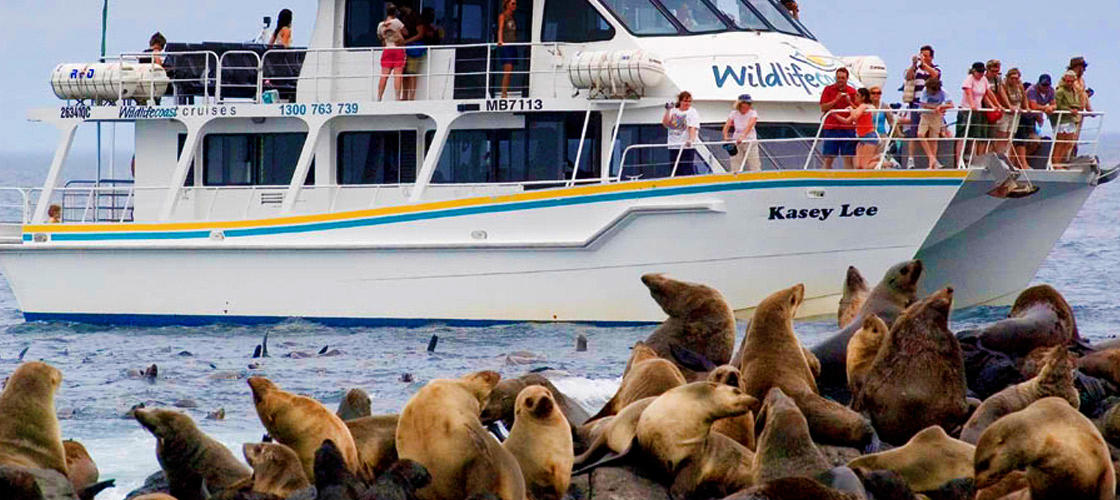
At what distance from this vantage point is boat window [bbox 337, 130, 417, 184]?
2322 centimetres

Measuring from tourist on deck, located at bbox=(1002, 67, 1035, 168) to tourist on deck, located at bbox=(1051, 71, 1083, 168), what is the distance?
311mm

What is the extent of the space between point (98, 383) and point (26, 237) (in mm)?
5966

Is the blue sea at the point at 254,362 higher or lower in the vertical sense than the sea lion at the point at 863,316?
lower

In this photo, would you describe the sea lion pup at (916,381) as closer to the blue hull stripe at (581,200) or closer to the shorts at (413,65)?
the blue hull stripe at (581,200)

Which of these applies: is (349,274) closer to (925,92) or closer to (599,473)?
(925,92)

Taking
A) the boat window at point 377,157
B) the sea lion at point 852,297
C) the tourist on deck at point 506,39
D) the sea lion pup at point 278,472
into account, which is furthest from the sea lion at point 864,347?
the boat window at point 377,157

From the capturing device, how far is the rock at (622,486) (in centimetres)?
903

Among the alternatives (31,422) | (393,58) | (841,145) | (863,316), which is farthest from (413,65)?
(31,422)

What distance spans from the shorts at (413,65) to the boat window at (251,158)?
160 centimetres

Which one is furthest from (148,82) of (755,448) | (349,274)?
(755,448)

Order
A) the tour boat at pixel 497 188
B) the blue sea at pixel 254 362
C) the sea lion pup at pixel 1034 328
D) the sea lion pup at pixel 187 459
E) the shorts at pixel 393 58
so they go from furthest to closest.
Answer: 1. the shorts at pixel 393 58
2. the tour boat at pixel 497 188
3. the blue sea at pixel 254 362
4. the sea lion pup at pixel 1034 328
5. the sea lion pup at pixel 187 459

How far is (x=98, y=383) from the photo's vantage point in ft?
Answer: 60.6

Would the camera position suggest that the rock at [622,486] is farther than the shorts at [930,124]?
No

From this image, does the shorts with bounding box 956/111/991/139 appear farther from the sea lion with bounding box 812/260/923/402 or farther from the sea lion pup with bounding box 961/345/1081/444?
the sea lion pup with bounding box 961/345/1081/444
